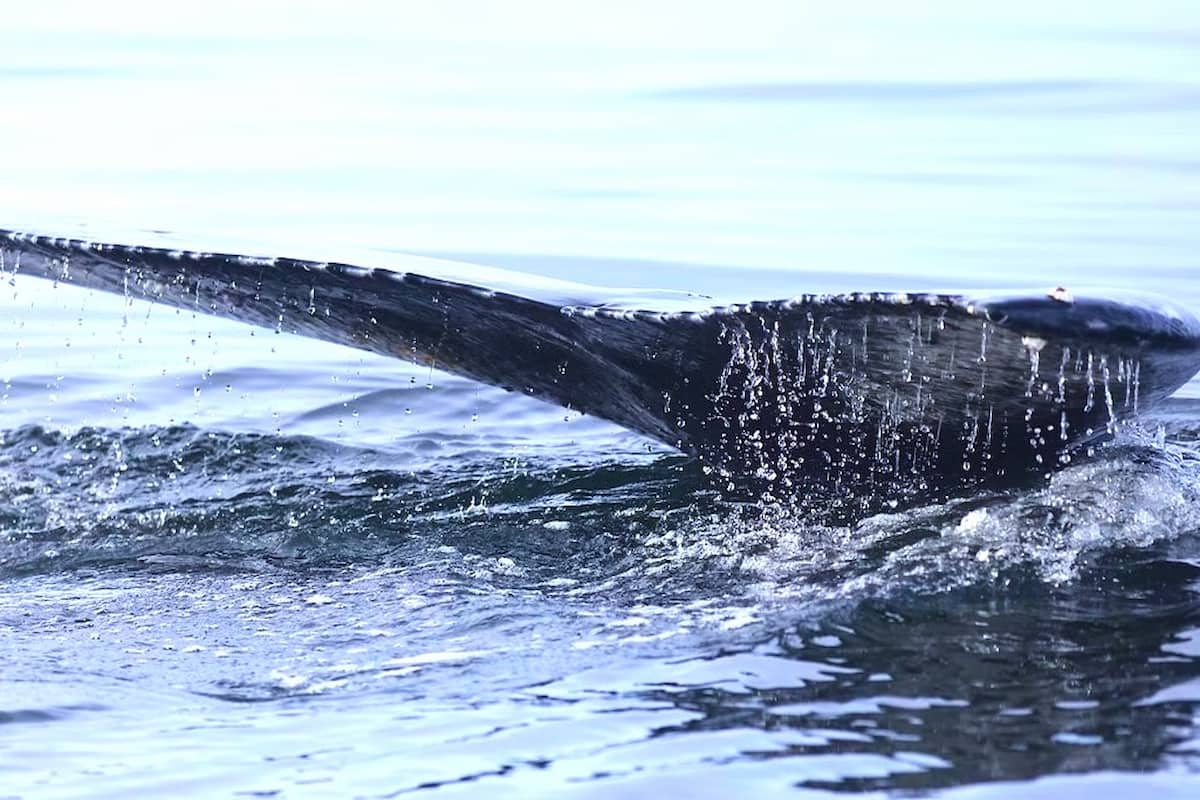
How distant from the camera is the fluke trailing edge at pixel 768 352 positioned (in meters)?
4.23

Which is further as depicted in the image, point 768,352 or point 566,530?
point 566,530

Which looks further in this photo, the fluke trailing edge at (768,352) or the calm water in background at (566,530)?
the fluke trailing edge at (768,352)

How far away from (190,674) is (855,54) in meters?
18.1

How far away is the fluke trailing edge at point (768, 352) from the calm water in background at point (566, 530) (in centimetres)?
21

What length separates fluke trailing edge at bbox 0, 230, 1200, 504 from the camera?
4227 millimetres

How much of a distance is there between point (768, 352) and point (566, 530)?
1.38 metres

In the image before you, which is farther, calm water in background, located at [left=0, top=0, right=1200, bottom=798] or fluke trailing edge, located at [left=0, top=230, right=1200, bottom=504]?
fluke trailing edge, located at [left=0, top=230, right=1200, bottom=504]

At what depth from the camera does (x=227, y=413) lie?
880 cm

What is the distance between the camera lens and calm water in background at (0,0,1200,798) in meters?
3.67

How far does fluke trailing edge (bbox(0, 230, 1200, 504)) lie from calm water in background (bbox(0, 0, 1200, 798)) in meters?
0.21

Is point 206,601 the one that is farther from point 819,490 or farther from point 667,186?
point 667,186

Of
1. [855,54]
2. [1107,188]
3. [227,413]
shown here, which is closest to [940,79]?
[855,54]

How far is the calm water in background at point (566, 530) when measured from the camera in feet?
12.0

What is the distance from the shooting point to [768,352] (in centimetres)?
475
